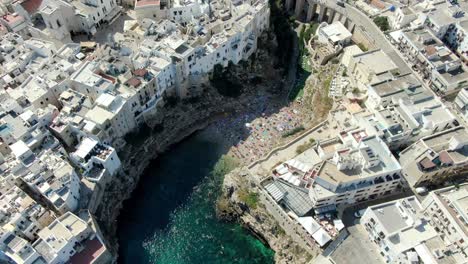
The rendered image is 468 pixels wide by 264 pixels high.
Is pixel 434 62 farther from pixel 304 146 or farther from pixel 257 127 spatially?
pixel 257 127

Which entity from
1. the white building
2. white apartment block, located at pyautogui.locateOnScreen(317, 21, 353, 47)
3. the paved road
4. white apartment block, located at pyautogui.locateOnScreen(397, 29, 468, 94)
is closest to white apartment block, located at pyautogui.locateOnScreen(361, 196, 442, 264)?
white apartment block, located at pyautogui.locateOnScreen(397, 29, 468, 94)

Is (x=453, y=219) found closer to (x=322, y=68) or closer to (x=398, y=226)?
(x=398, y=226)

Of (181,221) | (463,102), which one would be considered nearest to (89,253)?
(181,221)

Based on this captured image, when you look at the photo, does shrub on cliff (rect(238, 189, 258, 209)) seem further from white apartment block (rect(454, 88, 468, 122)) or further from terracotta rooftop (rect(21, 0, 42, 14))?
terracotta rooftop (rect(21, 0, 42, 14))

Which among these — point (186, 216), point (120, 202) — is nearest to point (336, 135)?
point (186, 216)

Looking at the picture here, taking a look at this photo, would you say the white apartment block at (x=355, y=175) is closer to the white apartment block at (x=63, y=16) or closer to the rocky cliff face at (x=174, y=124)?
the rocky cliff face at (x=174, y=124)

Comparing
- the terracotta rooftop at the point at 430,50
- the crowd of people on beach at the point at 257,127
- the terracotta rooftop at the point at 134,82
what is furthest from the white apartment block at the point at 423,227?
the terracotta rooftop at the point at 134,82
